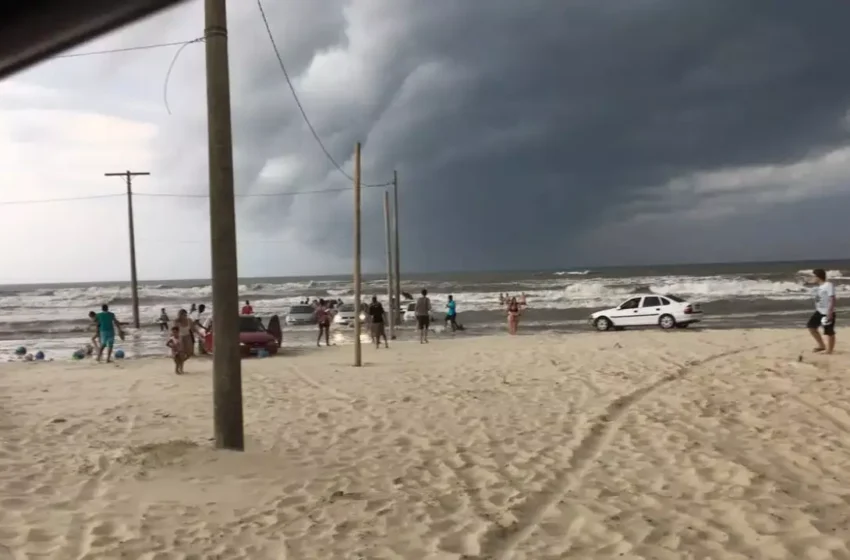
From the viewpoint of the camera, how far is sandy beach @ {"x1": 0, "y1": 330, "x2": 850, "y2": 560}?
4.77m

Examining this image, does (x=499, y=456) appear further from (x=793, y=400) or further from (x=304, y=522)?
(x=793, y=400)

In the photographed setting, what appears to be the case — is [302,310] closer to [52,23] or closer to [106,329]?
[106,329]

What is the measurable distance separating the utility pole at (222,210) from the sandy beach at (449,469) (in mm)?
1080

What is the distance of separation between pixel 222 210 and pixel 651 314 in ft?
74.7

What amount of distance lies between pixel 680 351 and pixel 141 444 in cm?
1245

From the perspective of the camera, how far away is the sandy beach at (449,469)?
4773 millimetres

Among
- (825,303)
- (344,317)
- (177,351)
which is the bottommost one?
(344,317)

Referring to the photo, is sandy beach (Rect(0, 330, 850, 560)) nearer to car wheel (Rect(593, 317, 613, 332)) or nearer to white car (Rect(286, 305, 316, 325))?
car wheel (Rect(593, 317, 613, 332))

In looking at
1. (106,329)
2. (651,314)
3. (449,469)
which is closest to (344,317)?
(651,314)

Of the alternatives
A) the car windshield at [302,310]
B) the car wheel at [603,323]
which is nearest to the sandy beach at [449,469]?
the car wheel at [603,323]

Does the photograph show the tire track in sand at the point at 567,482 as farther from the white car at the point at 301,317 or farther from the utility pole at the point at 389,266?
the white car at the point at 301,317

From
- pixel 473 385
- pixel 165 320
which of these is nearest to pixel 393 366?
pixel 473 385

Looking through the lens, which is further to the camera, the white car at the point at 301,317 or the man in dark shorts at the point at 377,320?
the white car at the point at 301,317

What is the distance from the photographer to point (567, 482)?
6164 millimetres
